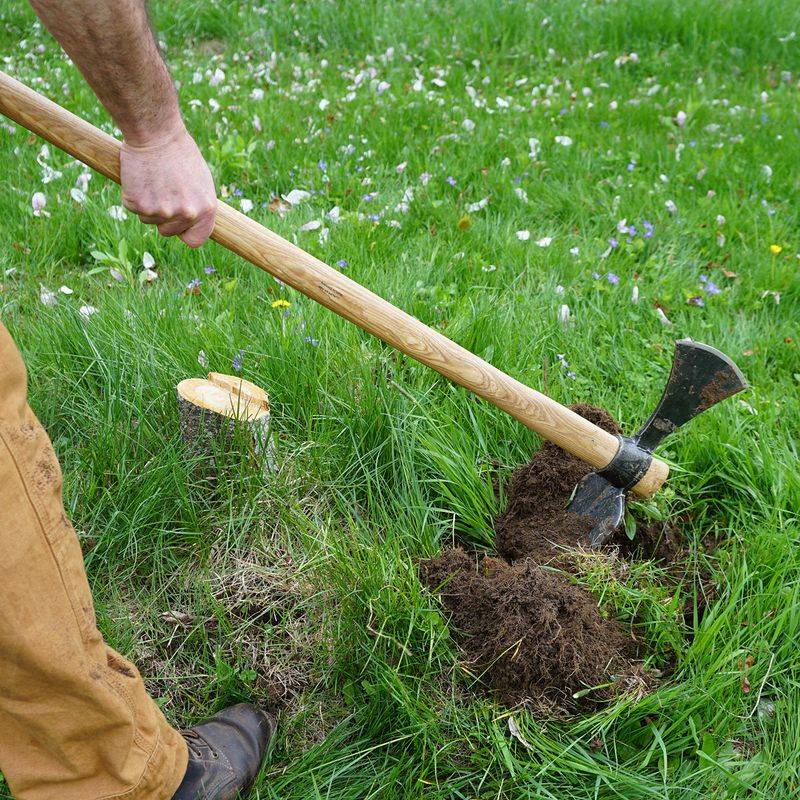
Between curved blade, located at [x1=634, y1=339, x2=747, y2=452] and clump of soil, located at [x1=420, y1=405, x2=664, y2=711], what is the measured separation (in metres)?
0.44

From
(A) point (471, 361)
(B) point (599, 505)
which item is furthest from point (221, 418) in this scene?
(B) point (599, 505)

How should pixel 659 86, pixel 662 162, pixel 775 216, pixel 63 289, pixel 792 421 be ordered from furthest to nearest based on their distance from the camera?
pixel 659 86 → pixel 662 162 → pixel 775 216 → pixel 63 289 → pixel 792 421

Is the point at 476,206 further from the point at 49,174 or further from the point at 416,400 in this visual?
the point at 49,174

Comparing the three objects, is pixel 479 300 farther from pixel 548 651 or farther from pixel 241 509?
pixel 548 651

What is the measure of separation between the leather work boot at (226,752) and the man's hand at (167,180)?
127cm

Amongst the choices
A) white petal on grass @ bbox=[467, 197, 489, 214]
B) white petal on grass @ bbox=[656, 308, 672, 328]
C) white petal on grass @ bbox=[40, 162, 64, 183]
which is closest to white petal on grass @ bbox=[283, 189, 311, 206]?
white petal on grass @ bbox=[467, 197, 489, 214]

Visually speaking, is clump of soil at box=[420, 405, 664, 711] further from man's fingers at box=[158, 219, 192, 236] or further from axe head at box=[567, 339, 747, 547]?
man's fingers at box=[158, 219, 192, 236]

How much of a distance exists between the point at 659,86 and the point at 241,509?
452 cm

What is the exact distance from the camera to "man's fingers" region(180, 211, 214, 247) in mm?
1956

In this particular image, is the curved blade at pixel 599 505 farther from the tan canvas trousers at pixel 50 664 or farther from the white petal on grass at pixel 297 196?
the white petal on grass at pixel 297 196

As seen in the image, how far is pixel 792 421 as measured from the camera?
9.32 feet

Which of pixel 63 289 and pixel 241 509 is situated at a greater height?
pixel 63 289

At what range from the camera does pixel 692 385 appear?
234cm

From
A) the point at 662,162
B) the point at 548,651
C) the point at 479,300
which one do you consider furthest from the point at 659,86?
the point at 548,651
